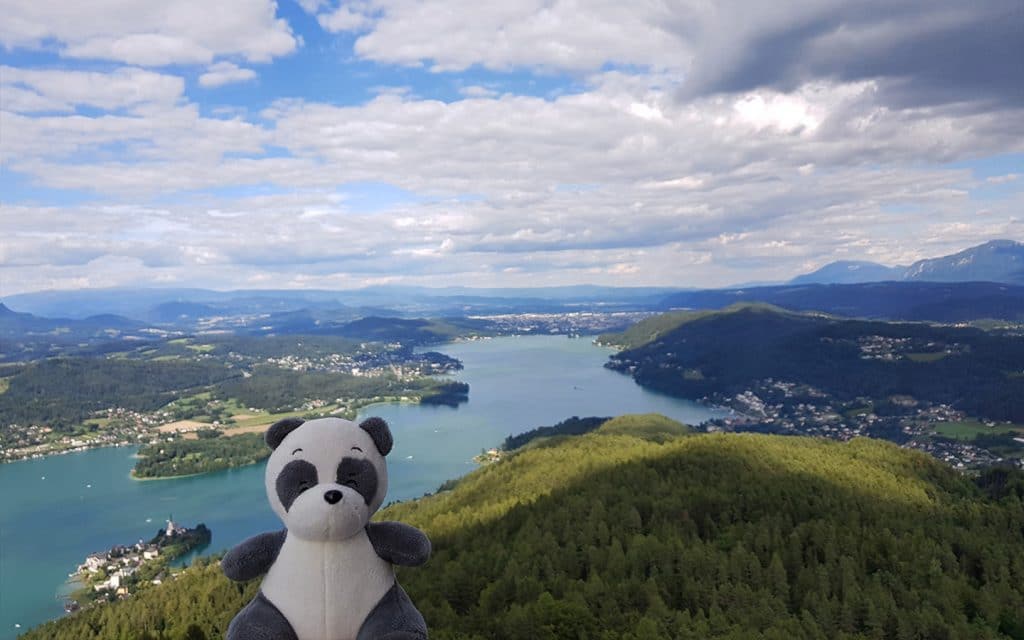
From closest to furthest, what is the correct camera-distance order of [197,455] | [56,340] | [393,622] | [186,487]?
1. [393,622]
2. [186,487]
3. [197,455]
4. [56,340]

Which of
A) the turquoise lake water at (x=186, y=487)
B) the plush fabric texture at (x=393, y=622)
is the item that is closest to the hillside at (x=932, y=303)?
the turquoise lake water at (x=186, y=487)

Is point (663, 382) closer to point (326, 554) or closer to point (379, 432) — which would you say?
point (379, 432)

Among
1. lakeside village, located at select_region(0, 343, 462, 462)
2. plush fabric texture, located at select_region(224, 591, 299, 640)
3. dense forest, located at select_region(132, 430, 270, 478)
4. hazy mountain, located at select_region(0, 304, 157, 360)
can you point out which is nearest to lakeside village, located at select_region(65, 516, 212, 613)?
dense forest, located at select_region(132, 430, 270, 478)

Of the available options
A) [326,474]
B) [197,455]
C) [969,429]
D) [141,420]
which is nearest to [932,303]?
[969,429]

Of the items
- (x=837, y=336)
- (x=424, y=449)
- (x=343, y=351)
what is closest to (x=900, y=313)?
(x=837, y=336)

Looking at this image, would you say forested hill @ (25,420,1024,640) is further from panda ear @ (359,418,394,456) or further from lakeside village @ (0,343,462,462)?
lakeside village @ (0,343,462,462)
